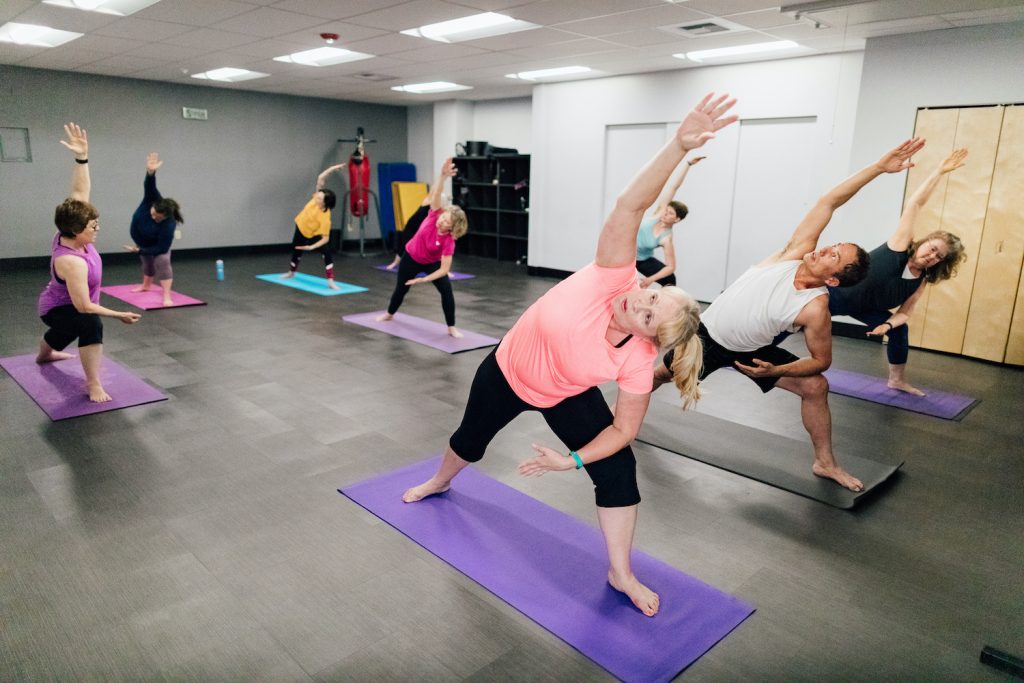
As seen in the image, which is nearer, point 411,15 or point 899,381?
point 899,381

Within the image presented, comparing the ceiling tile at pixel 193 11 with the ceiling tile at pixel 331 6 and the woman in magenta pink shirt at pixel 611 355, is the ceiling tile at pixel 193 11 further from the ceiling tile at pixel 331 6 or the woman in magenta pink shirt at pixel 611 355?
the woman in magenta pink shirt at pixel 611 355

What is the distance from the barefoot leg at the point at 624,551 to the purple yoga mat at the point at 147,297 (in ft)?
18.2

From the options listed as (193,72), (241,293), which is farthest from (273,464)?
(193,72)

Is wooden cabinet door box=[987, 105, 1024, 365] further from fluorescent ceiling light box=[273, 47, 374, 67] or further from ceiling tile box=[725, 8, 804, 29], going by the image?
fluorescent ceiling light box=[273, 47, 374, 67]

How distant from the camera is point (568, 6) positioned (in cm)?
441

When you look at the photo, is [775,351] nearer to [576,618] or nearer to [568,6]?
[576,618]

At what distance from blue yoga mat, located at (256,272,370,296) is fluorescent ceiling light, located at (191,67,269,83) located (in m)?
2.47

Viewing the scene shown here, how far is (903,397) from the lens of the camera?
4184 millimetres

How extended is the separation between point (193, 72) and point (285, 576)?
770 cm

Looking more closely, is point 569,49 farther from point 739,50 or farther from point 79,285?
point 79,285

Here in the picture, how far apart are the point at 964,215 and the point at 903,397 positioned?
195 centimetres

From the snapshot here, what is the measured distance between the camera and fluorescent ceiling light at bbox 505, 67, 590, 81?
714 centimetres

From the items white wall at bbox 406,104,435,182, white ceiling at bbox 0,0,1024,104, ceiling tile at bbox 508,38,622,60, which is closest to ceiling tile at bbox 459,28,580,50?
white ceiling at bbox 0,0,1024,104

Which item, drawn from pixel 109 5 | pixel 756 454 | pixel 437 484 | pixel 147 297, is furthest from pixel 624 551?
pixel 147 297
